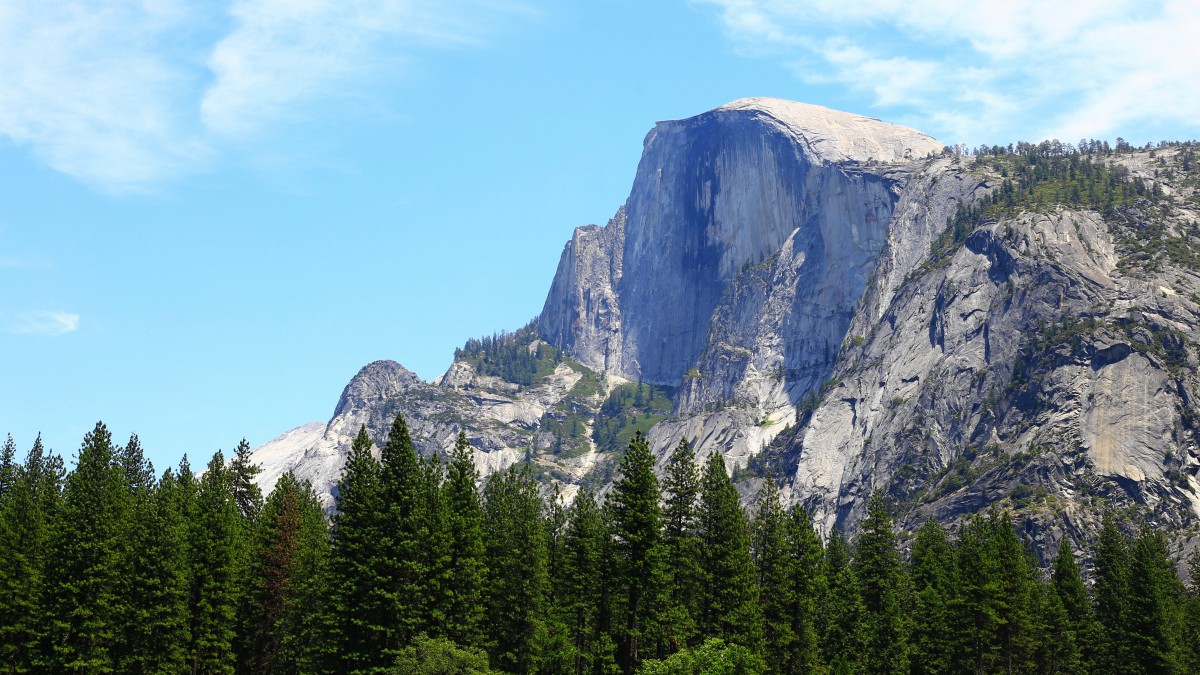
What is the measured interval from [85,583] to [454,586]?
2559 centimetres

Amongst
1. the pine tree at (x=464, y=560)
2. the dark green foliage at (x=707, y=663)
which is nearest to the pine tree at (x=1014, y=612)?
the dark green foliage at (x=707, y=663)

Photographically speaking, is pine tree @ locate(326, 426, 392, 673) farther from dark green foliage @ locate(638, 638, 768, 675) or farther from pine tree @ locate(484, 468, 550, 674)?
dark green foliage @ locate(638, 638, 768, 675)

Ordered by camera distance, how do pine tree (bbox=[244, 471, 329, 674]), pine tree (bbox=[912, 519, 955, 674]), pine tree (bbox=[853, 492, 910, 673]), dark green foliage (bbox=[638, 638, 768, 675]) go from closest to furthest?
1. dark green foliage (bbox=[638, 638, 768, 675])
2. pine tree (bbox=[244, 471, 329, 674])
3. pine tree (bbox=[853, 492, 910, 673])
4. pine tree (bbox=[912, 519, 955, 674])

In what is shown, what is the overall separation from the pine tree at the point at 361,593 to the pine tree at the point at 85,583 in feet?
51.4

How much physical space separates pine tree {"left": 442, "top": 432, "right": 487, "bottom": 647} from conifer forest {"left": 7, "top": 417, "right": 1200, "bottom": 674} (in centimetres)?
17

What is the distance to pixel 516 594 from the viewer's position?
295 feet

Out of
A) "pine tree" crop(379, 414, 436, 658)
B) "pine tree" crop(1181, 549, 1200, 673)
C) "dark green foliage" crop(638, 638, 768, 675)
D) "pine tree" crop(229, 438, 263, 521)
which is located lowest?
"dark green foliage" crop(638, 638, 768, 675)

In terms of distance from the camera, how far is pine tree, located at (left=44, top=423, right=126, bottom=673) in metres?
82.0

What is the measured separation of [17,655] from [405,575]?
3020cm

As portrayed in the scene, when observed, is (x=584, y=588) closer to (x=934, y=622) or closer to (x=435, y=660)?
(x=435, y=660)

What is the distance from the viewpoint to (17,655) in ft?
282

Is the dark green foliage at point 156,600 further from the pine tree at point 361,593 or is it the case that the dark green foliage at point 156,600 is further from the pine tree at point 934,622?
the pine tree at point 934,622

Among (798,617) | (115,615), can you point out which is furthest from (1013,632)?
(115,615)

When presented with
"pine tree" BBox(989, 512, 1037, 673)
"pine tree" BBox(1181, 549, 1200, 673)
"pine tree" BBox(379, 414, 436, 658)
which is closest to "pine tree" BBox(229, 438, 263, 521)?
"pine tree" BBox(379, 414, 436, 658)
